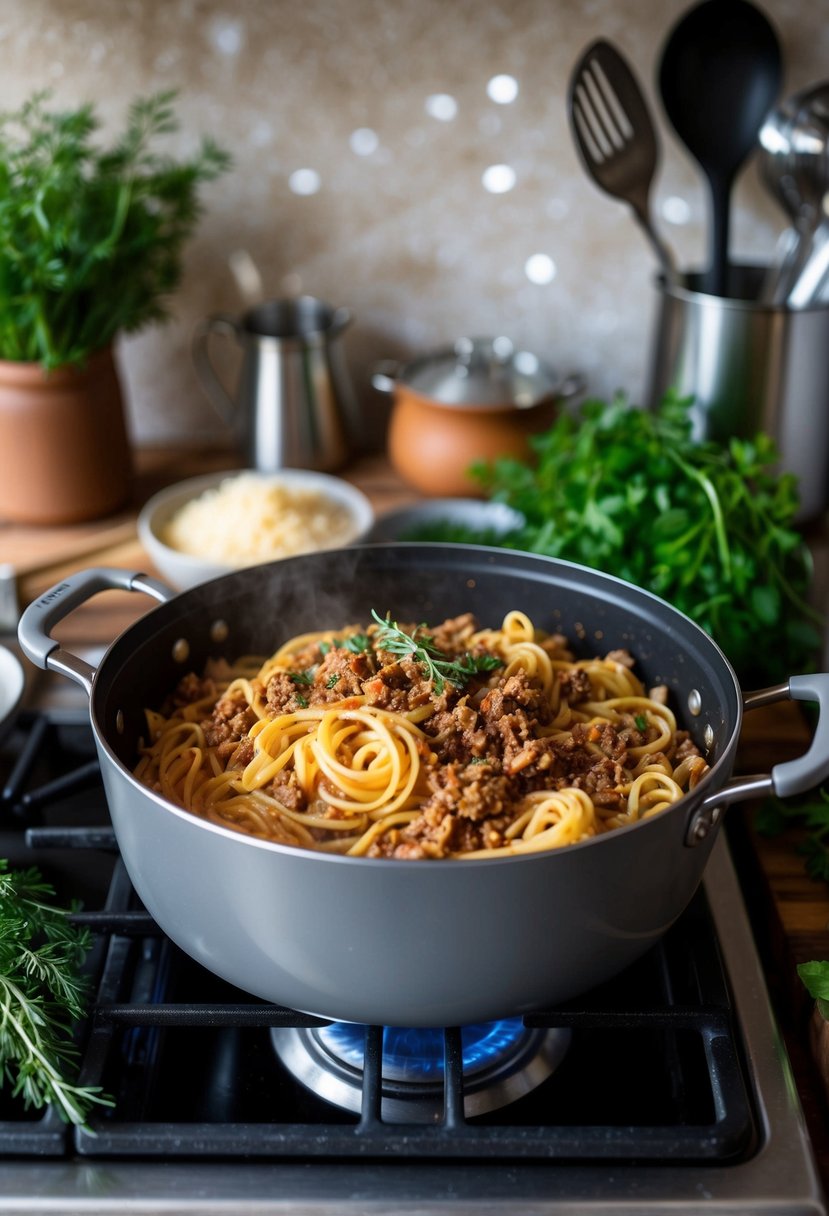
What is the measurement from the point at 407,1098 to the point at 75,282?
4.43ft

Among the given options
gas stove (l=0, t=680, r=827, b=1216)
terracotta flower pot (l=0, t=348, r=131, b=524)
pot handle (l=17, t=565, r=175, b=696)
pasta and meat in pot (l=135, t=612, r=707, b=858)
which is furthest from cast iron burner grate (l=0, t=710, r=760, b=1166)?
terracotta flower pot (l=0, t=348, r=131, b=524)

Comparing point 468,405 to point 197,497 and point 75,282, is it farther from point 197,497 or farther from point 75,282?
point 75,282

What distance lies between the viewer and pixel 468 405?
6.52 feet

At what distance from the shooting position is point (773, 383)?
1873mm

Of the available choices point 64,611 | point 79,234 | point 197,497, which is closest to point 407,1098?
point 64,611

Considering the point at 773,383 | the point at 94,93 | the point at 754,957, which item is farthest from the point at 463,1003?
the point at 94,93

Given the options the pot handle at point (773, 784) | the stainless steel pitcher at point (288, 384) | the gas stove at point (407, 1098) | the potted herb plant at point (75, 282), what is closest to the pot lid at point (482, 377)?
the stainless steel pitcher at point (288, 384)

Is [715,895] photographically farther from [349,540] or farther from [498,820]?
[349,540]

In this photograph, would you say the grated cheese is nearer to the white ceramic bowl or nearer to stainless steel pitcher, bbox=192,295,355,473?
the white ceramic bowl

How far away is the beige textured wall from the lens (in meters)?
1.99

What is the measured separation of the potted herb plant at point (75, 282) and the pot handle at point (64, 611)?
665 millimetres

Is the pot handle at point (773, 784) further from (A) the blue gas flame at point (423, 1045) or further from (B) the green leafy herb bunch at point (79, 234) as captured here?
(B) the green leafy herb bunch at point (79, 234)

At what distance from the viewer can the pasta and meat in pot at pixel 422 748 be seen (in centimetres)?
113

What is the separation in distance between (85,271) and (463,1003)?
1.34 m
